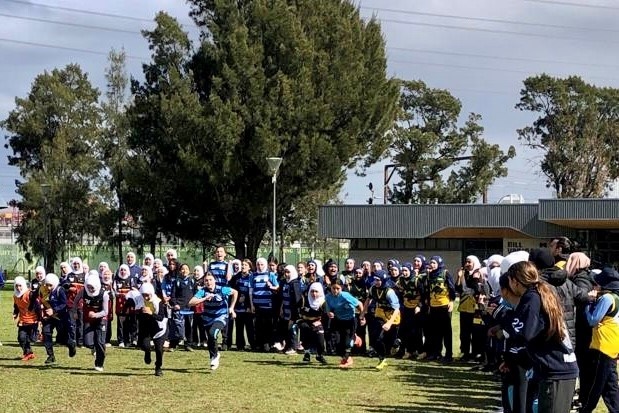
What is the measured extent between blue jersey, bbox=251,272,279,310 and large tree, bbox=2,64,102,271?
34406mm

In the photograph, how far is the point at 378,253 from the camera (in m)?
43.1

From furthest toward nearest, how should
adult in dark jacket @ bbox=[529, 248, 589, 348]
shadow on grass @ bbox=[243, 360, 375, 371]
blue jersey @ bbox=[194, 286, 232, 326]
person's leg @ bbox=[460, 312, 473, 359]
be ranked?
person's leg @ bbox=[460, 312, 473, 359] < shadow on grass @ bbox=[243, 360, 375, 371] < blue jersey @ bbox=[194, 286, 232, 326] < adult in dark jacket @ bbox=[529, 248, 589, 348]

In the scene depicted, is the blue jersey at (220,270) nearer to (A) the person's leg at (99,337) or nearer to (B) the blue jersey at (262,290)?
(B) the blue jersey at (262,290)

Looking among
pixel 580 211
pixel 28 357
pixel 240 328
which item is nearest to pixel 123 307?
pixel 240 328

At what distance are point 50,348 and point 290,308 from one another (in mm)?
4634

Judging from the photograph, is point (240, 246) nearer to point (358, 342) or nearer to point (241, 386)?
point (358, 342)

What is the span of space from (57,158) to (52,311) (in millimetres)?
37984

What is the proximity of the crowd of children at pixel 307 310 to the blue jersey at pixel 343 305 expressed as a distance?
18 millimetres

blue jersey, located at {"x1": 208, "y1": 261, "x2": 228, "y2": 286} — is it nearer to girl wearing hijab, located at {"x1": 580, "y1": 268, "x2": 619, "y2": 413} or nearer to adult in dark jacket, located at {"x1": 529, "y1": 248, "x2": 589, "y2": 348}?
girl wearing hijab, located at {"x1": 580, "y1": 268, "x2": 619, "y2": 413}

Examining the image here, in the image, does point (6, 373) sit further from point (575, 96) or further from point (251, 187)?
point (575, 96)

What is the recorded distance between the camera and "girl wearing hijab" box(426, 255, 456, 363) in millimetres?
16469

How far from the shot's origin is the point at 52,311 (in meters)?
15.8

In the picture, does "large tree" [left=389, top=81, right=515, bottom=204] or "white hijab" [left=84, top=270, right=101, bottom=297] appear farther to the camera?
"large tree" [left=389, top=81, right=515, bottom=204]

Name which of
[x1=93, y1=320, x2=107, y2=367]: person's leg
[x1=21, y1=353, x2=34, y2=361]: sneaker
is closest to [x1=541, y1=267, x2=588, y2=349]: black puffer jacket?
[x1=93, y1=320, x2=107, y2=367]: person's leg
